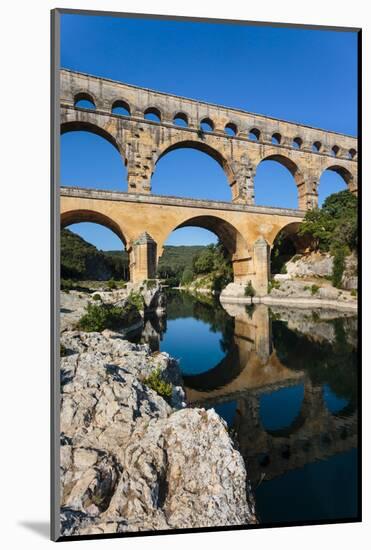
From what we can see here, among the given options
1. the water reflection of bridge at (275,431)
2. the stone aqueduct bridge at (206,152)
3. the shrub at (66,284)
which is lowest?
the water reflection of bridge at (275,431)

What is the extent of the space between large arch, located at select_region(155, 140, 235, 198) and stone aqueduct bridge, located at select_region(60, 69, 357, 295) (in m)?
0.04

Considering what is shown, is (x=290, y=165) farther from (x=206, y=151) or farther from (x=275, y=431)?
(x=275, y=431)

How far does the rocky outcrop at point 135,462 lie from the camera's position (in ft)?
8.75

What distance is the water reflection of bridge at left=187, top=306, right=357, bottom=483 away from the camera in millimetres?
3766

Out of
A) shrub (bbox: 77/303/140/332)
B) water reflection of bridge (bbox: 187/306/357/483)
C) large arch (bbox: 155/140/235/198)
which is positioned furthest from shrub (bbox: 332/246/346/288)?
large arch (bbox: 155/140/235/198)

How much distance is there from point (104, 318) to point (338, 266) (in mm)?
3835

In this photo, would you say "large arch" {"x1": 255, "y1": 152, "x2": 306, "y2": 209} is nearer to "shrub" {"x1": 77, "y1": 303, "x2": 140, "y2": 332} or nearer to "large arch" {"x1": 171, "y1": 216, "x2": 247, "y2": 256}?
"large arch" {"x1": 171, "y1": 216, "x2": 247, "y2": 256}

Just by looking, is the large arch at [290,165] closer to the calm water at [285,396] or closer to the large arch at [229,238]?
the large arch at [229,238]

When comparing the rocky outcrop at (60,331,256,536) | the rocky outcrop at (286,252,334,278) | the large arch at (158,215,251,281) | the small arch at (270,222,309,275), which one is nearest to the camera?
the rocky outcrop at (60,331,256,536)

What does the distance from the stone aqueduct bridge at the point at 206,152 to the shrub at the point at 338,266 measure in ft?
11.8

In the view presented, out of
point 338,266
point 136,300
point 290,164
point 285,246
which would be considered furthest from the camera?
point 290,164

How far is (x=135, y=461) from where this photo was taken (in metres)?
2.89

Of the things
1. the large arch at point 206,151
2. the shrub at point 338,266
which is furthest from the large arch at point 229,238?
the shrub at point 338,266

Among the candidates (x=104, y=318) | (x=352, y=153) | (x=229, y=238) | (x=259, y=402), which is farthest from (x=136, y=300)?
(x=229, y=238)
